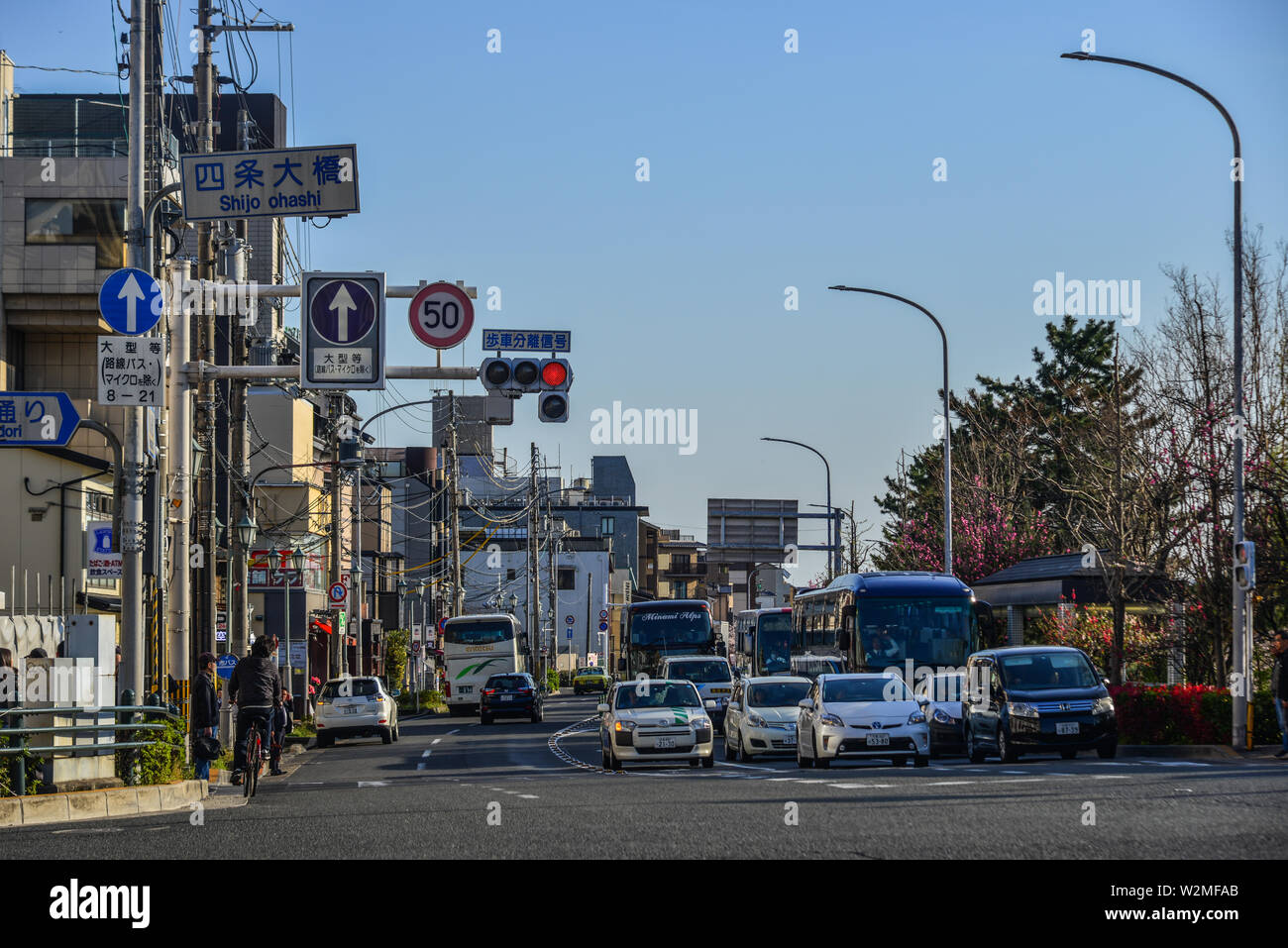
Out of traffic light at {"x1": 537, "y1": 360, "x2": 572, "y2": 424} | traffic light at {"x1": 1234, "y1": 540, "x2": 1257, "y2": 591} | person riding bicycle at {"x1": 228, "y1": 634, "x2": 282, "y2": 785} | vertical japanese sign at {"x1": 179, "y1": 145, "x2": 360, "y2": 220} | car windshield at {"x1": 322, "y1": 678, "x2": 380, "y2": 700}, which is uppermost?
vertical japanese sign at {"x1": 179, "y1": 145, "x2": 360, "y2": 220}

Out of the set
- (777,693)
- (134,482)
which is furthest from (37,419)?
(777,693)

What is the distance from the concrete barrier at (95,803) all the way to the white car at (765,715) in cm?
1100

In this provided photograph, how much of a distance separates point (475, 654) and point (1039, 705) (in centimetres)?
3478

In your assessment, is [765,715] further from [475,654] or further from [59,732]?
[475,654]

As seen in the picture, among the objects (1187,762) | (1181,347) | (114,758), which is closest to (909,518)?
(1181,347)

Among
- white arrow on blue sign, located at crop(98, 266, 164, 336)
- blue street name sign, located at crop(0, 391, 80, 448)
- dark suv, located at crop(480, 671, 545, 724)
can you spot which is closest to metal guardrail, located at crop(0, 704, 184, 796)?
blue street name sign, located at crop(0, 391, 80, 448)

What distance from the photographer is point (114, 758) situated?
782 inches

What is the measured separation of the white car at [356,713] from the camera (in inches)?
1535

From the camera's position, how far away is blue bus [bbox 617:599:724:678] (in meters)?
50.7

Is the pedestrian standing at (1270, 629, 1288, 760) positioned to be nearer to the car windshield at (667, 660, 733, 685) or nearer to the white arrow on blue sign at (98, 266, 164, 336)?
the white arrow on blue sign at (98, 266, 164, 336)

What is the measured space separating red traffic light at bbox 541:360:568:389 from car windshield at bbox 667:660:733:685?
1960 cm

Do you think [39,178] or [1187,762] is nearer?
[1187,762]
